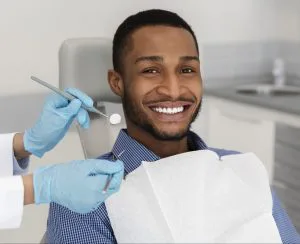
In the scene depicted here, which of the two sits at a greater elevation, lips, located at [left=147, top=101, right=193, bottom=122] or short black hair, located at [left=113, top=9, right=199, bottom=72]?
short black hair, located at [left=113, top=9, right=199, bottom=72]

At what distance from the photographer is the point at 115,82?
65.8 inches

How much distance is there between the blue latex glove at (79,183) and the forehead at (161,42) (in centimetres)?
42

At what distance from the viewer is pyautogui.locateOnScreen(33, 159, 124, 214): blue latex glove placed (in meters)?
1.25

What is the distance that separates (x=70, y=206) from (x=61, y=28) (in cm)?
123

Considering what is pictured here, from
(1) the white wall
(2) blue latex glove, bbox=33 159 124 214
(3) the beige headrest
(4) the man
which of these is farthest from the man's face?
(1) the white wall

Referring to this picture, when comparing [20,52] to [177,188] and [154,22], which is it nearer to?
[154,22]

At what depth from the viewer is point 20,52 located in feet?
7.41

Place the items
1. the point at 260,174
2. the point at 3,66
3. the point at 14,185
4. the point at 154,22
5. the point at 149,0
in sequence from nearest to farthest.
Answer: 1. the point at 14,185
2. the point at 260,174
3. the point at 154,22
4. the point at 3,66
5. the point at 149,0

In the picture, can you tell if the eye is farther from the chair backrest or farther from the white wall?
the white wall

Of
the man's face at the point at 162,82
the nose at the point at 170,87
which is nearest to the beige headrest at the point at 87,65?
the man's face at the point at 162,82

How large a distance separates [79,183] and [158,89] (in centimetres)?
41

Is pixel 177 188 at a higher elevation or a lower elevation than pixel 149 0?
lower

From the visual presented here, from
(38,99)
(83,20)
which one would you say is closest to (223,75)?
(83,20)

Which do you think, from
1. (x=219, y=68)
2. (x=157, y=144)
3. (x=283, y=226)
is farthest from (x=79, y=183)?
(x=219, y=68)
